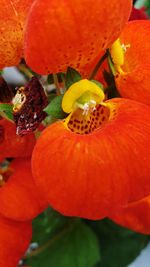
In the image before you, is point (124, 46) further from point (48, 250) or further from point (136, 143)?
point (48, 250)

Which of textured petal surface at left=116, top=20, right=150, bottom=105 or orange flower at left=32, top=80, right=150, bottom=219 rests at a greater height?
textured petal surface at left=116, top=20, right=150, bottom=105

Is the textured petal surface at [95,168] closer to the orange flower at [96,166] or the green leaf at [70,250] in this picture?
the orange flower at [96,166]

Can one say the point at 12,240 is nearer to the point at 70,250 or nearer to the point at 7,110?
the point at 7,110

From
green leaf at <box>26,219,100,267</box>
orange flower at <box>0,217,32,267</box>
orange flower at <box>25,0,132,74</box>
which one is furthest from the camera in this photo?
green leaf at <box>26,219,100,267</box>

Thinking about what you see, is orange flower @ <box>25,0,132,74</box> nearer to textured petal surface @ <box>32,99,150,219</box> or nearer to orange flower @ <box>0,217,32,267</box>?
textured petal surface @ <box>32,99,150,219</box>

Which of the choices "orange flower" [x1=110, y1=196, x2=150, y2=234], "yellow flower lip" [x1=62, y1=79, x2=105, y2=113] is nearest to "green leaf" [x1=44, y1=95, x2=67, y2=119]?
"yellow flower lip" [x1=62, y1=79, x2=105, y2=113]

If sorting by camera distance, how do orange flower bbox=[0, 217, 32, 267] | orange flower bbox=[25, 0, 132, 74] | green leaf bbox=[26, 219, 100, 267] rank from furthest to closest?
green leaf bbox=[26, 219, 100, 267] → orange flower bbox=[0, 217, 32, 267] → orange flower bbox=[25, 0, 132, 74]

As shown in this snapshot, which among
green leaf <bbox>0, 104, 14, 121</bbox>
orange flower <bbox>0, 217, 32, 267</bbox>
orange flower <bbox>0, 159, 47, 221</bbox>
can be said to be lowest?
orange flower <bbox>0, 217, 32, 267</bbox>
